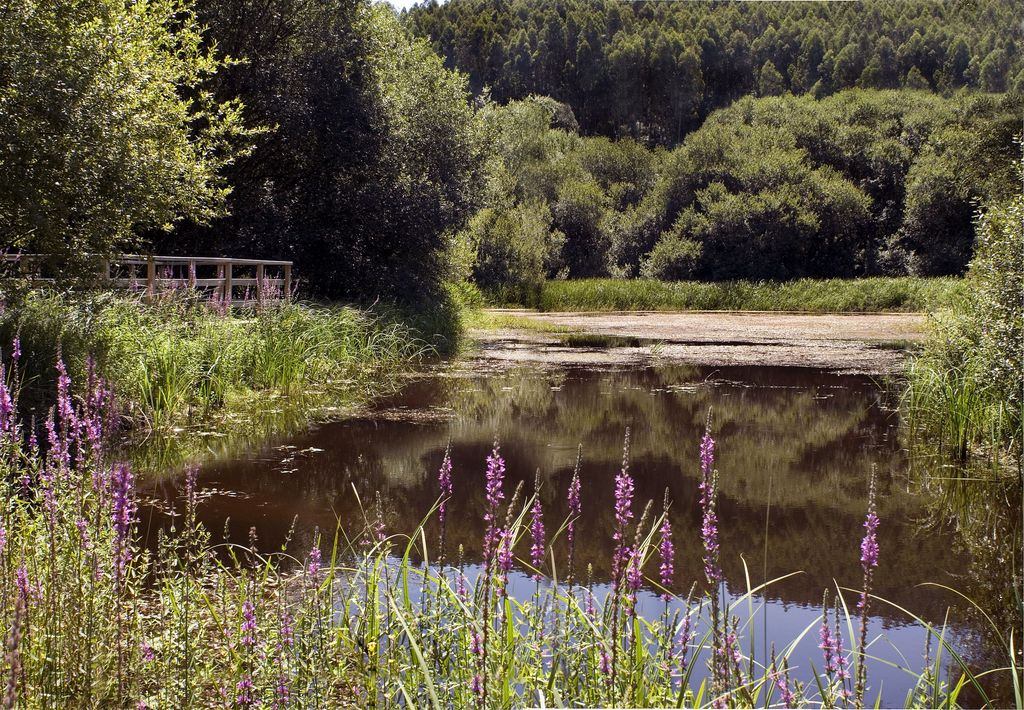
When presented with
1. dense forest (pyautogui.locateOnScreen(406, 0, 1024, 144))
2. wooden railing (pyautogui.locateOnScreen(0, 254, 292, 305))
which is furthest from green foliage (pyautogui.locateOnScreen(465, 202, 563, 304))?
dense forest (pyautogui.locateOnScreen(406, 0, 1024, 144))

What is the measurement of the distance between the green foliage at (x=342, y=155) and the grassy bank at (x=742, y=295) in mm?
9450

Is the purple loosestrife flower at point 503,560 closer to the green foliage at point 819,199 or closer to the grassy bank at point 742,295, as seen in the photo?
the grassy bank at point 742,295

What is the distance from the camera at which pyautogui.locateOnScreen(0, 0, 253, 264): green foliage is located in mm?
7617

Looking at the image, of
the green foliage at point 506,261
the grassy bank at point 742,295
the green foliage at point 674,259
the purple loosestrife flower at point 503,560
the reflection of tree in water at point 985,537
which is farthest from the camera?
the green foliage at point 674,259

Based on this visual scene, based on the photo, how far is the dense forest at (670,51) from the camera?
156ft

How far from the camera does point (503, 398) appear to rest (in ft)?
34.2

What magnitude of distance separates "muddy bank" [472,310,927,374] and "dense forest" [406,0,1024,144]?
27.2 meters

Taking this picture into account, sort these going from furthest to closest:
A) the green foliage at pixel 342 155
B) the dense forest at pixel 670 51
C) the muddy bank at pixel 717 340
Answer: the dense forest at pixel 670 51 → the green foliage at pixel 342 155 → the muddy bank at pixel 717 340

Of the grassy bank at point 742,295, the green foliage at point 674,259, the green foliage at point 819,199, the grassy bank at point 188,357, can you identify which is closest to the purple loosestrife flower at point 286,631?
the grassy bank at point 188,357

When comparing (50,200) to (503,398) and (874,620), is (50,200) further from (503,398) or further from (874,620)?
(874,620)

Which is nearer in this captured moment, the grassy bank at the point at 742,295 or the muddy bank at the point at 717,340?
the muddy bank at the point at 717,340

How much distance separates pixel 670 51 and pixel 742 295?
3324cm

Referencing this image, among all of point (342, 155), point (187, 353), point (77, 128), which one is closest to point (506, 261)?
point (342, 155)

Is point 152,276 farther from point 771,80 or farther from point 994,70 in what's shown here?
point 771,80
